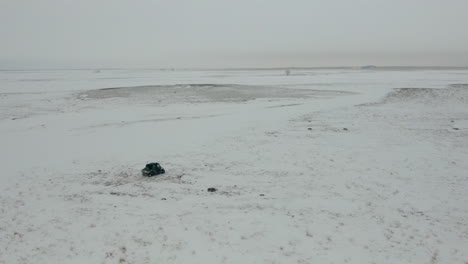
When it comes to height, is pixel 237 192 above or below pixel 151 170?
below

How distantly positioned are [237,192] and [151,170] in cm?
336

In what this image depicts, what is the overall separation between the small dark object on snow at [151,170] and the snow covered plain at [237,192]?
Answer: 259mm

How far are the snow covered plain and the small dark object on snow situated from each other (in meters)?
0.26

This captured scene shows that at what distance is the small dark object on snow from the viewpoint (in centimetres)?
1168

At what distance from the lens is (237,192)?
10.3m

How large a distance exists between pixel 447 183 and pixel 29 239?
12.0 metres

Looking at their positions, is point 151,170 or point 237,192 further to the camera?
point 151,170

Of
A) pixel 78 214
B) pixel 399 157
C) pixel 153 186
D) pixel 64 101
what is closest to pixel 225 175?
pixel 153 186

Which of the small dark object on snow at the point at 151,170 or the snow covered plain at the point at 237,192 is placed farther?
the small dark object on snow at the point at 151,170

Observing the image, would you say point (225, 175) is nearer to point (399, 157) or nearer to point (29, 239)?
point (29, 239)

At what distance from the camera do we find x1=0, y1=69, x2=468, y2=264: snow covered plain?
7309 mm

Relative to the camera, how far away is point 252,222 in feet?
27.8

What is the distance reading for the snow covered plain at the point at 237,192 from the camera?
7.31 m

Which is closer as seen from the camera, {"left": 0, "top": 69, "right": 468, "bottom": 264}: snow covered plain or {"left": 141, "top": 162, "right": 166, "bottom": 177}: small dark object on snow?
Answer: {"left": 0, "top": 69, "right": 468, "bottom": 264}: snow covered plain
